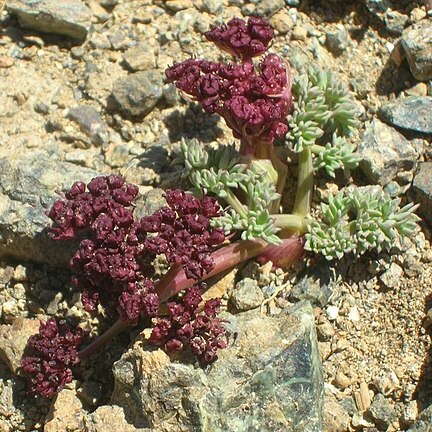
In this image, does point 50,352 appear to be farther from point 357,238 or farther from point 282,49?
point 282,49

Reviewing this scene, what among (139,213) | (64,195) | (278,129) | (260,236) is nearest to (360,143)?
(278,129)

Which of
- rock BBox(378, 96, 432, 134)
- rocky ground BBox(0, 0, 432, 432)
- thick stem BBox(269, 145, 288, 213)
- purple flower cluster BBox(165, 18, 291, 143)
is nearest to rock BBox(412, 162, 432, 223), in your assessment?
rocky ground BBox(0, 0, 432, 432)

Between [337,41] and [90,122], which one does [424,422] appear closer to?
[337,41]

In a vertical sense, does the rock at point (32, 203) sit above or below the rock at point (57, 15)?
below

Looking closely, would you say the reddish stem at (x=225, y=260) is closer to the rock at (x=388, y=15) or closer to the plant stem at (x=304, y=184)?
the plant stem at (x=304, y=184)

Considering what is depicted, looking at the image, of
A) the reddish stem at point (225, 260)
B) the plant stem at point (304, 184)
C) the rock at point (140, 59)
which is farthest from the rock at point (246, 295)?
the rock at point (140, 59)

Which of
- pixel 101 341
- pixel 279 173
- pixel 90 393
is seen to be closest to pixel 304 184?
pixel 279 173

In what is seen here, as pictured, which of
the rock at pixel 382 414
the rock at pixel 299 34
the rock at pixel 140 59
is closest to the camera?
the rock at pixel 382 414

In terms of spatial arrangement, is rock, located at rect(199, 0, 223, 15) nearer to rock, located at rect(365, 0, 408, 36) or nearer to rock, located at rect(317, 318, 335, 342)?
rock, located at rect(365, 0, 408, 36)
